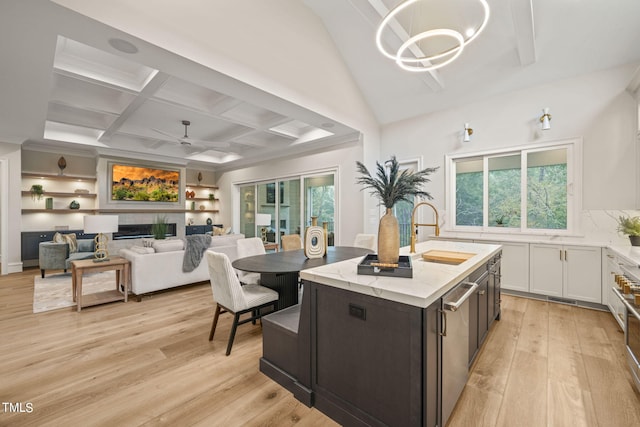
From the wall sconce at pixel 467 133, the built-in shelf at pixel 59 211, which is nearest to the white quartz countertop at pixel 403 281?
the wall sconce at pixel 467 133

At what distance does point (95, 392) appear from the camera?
1928mm

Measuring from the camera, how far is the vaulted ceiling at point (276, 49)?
260 cm

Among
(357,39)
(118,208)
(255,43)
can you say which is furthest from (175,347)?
(118,208)

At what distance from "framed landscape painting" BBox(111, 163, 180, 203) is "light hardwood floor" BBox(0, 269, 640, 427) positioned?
454cm

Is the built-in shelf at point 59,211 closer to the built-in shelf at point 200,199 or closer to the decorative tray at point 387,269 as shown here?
the built-in shelf at point 200,199

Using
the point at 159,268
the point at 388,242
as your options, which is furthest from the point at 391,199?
the point at 159,268

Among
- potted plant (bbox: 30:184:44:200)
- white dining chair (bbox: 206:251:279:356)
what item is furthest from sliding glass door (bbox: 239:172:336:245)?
potted plant (bbox: 30:184:44:200)

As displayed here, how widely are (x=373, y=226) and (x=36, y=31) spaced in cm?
494

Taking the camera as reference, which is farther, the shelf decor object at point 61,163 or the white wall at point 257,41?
the shelf decor object at point 61,163

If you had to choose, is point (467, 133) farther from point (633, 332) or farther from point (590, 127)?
point (633, 332)

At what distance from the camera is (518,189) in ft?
13.9

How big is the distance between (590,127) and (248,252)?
15.4ft

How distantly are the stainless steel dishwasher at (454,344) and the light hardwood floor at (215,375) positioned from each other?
19 centimetres

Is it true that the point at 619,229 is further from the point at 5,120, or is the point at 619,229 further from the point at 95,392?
the point at 5,120
